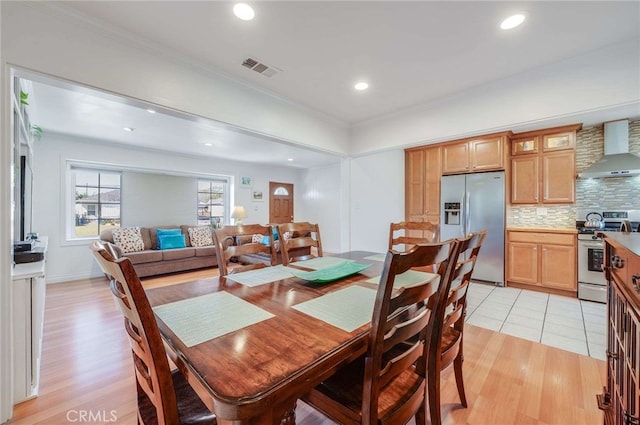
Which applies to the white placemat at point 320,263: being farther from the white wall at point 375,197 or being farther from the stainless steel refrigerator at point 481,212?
the white wall at point 375,197

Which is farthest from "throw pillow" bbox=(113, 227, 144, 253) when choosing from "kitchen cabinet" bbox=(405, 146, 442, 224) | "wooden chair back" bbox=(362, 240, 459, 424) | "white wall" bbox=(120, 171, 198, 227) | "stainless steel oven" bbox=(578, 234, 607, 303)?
"stainless steel oven" bbox=(578, 234, 607, 303)

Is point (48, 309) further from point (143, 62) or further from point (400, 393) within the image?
point (400, 393)

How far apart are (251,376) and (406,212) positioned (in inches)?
168

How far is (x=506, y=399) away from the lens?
1.57 metres

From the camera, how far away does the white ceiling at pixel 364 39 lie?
6.38 ft

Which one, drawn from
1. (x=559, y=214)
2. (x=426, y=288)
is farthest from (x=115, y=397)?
(x=559, y=214)

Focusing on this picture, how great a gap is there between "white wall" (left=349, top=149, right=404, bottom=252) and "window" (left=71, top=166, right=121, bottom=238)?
4.63m

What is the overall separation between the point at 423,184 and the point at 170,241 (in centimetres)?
478

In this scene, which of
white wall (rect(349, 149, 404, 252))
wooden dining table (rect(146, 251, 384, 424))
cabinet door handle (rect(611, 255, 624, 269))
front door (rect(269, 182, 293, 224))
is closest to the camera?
wooden dining table (rect(146, 251, 384, 424))

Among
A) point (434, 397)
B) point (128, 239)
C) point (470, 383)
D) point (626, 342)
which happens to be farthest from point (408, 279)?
point (128, 239)

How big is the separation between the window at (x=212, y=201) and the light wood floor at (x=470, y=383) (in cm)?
394

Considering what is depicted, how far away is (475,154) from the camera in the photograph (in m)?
3.75

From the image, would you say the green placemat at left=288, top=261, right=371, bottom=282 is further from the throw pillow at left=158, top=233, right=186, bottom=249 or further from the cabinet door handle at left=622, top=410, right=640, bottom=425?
the throw pillow at left=158, top=233, right=186, bottom=249

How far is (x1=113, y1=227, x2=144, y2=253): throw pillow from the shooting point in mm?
4551
